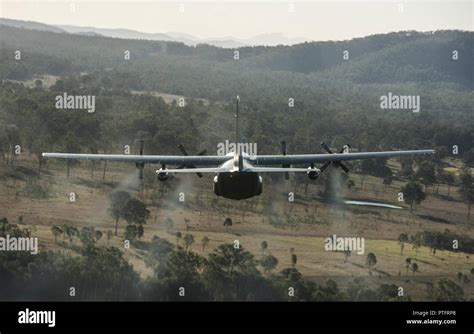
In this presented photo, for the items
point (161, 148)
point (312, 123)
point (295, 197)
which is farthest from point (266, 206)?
point (312, 123)

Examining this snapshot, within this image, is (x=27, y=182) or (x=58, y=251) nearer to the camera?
(x=58, y=251)

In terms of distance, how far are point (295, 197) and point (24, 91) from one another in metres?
93.0

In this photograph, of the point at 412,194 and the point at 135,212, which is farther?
→ the point at 412,194

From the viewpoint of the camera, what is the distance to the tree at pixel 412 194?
141 m

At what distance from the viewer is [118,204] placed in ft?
420

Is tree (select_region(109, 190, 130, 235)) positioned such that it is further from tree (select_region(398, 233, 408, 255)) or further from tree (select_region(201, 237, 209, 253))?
tree (select_region(398, 233, 408, 255))

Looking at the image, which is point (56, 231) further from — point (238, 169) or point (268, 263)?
point (238, 169)

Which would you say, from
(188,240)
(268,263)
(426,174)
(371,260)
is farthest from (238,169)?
(426,174)

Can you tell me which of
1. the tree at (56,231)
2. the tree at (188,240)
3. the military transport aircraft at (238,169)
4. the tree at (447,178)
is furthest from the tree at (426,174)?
the tree at (56,231)

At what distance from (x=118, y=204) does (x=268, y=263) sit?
1236 inches

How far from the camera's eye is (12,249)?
11969 cm

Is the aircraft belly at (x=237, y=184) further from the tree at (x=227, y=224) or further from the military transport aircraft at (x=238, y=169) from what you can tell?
the tree at (x=227, y=224)

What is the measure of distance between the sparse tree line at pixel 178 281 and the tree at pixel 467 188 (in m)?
35.8
